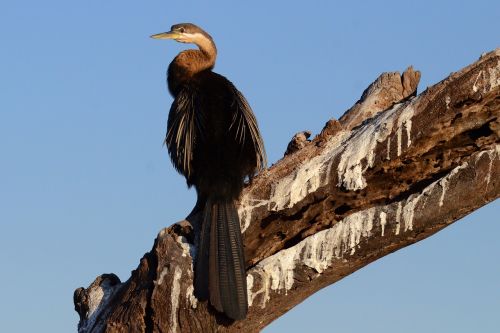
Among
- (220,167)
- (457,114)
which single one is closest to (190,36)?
(220,167)

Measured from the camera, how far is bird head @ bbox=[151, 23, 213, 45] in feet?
19.6

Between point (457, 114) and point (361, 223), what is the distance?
706 millimetres

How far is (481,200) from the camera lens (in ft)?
12.9

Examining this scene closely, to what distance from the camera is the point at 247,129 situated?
4965 mm

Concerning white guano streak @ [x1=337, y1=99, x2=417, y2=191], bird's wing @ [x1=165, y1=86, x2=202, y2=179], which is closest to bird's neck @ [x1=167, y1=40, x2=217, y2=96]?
bird's wing @ [x1=165, y1=86, x2=202, y2=179]

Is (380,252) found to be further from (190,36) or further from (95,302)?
(190,36)

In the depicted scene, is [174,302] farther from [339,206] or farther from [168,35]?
[168,35]

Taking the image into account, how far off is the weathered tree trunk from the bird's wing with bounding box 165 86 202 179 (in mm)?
660

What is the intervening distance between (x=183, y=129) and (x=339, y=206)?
1.20m

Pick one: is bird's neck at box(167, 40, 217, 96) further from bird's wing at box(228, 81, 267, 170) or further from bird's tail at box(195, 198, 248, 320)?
bird's tail at box(195, 198, 248, 320)

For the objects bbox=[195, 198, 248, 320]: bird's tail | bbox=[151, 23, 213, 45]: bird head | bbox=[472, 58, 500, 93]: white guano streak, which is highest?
bbox=[151, 23, 213, 45]: bird head

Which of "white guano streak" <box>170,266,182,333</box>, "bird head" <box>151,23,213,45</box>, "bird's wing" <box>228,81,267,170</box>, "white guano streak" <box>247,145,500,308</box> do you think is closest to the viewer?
"white guano streak" <box>170,266,182,333</box>

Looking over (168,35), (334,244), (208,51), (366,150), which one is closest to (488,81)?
(366,150)

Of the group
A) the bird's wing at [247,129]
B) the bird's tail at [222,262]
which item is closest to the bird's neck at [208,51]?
the bird's wing at [247,129]
